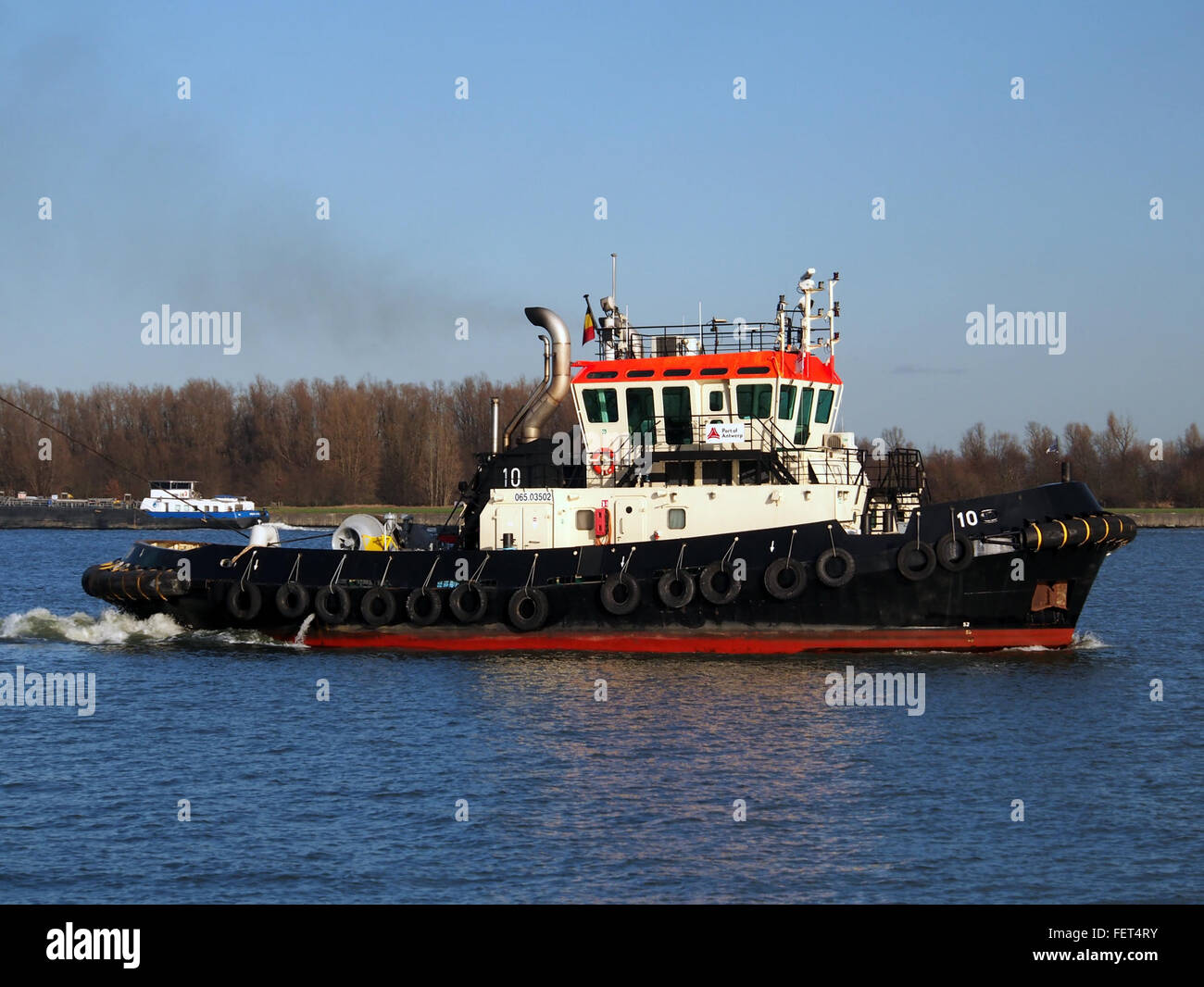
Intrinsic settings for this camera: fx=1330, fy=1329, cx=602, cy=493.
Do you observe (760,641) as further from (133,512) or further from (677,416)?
(133,512)

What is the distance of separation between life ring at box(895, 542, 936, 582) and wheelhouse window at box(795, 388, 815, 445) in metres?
3.29

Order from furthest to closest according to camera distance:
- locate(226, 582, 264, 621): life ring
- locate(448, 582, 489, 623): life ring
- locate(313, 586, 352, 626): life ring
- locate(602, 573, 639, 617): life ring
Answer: locate(226, 582, 264, 621): life ring, locate(313, 586, 352, 626): life ring, locate(448, 582, 489, 623): life ring, locate(602, 573, 639, 617): life ring

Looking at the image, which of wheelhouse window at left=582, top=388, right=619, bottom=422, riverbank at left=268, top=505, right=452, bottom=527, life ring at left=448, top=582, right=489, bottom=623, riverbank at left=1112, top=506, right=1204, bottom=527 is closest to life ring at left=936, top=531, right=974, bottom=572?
wheelhouse window at left=582, top=388, right=619, bottom=422

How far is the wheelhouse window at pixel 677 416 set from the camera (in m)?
23.2

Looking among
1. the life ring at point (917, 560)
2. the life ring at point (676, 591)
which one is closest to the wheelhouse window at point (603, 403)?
the life ring at point (676, 591)

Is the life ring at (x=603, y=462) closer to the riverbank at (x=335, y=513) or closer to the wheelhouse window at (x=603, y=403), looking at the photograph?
the wheelhouse window at (x=603, y=403)

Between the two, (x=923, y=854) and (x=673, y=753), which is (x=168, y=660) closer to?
(x=673, y=753)

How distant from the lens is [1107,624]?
29.9m

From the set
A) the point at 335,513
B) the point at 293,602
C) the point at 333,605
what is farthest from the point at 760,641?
the point at 335,513

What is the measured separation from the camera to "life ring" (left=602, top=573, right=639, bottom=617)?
71.1 ft

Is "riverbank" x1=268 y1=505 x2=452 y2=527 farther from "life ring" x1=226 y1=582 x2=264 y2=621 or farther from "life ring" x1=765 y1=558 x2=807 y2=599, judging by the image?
"life ring" x1=765 y1=558 x2=807 y2=599

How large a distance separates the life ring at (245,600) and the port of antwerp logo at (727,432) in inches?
340

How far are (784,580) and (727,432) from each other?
2.97 m

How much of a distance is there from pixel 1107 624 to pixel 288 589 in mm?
18121
